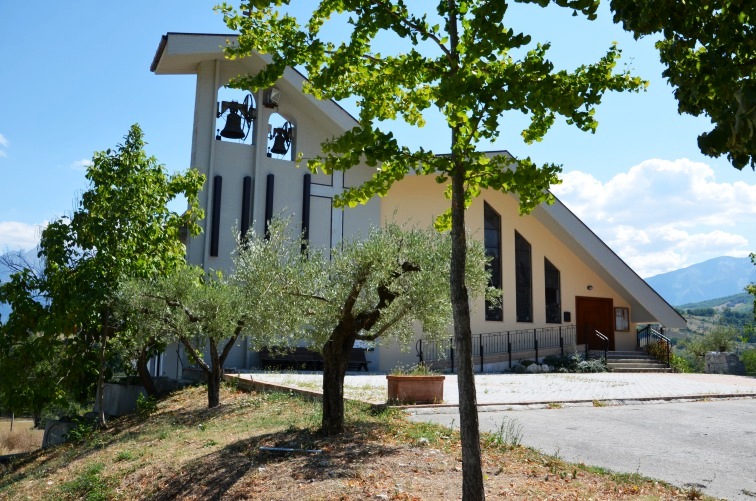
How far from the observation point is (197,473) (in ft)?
21.2

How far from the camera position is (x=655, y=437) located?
7.34 meters

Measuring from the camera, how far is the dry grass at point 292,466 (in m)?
5.23

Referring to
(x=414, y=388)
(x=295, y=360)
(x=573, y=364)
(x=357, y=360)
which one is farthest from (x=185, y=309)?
(x=573, y=364)

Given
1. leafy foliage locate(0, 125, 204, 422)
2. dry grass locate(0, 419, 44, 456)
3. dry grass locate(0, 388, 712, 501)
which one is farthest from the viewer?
dry grass locate(0, 419, 44, 456)

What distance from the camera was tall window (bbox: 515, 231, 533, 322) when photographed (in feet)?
65.9

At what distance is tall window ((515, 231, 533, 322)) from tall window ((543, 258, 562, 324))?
0.68 metres

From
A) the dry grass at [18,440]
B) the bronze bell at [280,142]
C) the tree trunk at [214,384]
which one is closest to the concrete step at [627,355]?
the bronze bell at [280,142]

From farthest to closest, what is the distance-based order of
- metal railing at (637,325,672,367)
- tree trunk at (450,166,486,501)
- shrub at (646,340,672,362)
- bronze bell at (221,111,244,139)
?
shrub at (646,340,672,362), metal railing at (637,325,672,367), bronze bell at (221,111,244,139), tree trunk at (450,166,486,501)

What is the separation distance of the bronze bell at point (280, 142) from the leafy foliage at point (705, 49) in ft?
48.0

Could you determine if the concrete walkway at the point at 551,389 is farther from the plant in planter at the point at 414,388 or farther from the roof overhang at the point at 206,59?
the roof overhang at the point at 206,59

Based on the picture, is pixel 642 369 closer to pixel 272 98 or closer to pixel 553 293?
pixel 553 293

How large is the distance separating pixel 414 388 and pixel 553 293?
12860 mm

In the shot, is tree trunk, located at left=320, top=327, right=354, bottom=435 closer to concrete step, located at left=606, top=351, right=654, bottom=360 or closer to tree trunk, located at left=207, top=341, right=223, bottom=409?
tree trunk, located at left=207, top=341, right=223, bottom=409

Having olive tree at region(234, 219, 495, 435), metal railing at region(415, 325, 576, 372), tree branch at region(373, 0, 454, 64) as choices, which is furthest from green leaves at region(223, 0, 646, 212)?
metal railing at region(415, 325, 576, 372)
